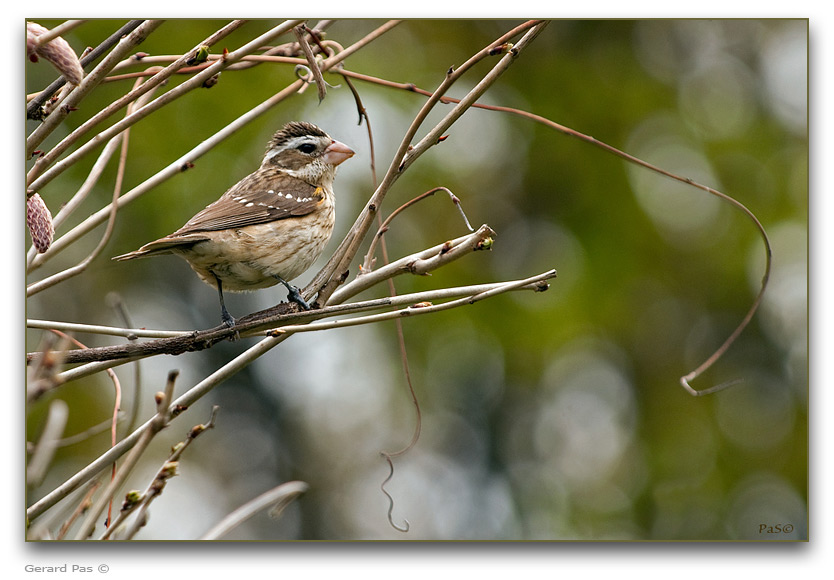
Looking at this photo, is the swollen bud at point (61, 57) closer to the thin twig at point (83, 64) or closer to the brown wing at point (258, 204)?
the thin twig at point (83, 64)

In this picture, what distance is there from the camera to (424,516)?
3689 mm

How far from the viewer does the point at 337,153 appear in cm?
340

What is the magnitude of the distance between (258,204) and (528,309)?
221 cm

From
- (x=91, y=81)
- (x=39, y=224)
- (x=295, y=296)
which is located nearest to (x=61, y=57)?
(x=91, y=81)

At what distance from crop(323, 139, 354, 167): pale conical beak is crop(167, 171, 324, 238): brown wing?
141 mm

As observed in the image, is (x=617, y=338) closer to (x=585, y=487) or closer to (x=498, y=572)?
(x=585, y=487)

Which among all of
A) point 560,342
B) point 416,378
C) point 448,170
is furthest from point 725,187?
point 416,378

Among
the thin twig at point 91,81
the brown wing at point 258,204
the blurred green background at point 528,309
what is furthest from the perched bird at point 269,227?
the thin twig at point 91,81

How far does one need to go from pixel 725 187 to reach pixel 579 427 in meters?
1.42

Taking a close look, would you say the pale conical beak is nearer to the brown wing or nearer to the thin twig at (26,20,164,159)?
the brown wing

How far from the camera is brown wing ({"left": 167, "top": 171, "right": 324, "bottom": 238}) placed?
2.92 m

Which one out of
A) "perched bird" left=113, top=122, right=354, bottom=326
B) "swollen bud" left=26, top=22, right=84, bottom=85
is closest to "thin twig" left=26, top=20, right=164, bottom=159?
"swollen bud" left=26, top=22, right=84, bottom=85

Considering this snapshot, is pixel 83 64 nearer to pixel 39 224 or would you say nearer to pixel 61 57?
pixel 61 57

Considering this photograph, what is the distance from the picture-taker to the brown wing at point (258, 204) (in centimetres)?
292
